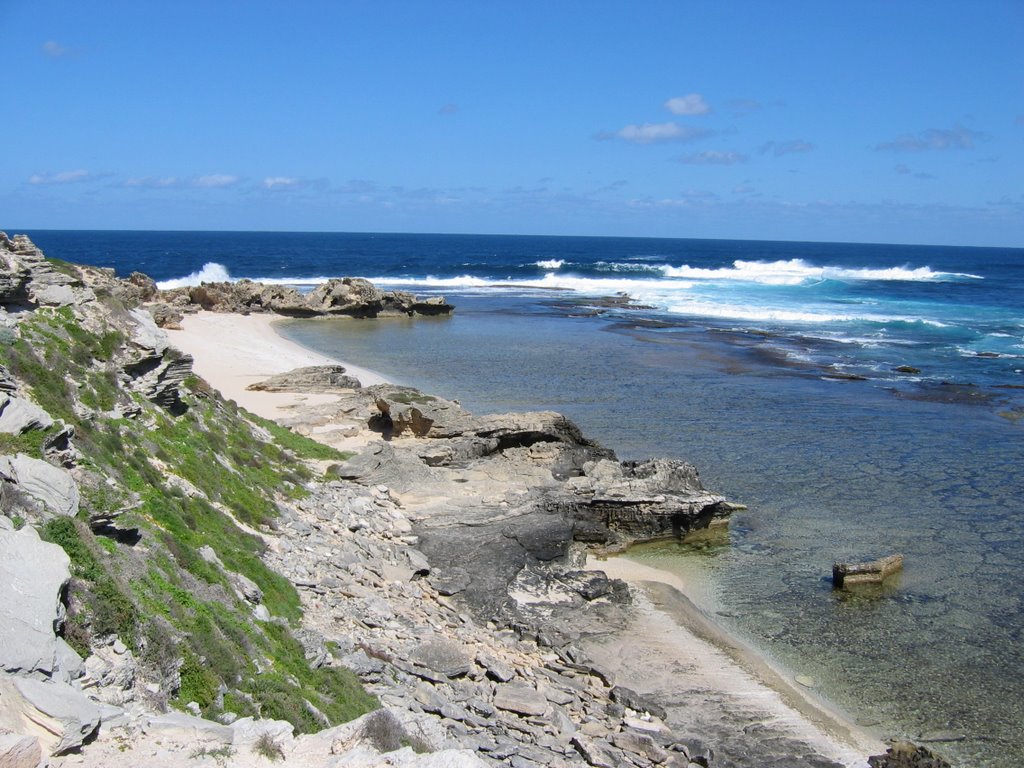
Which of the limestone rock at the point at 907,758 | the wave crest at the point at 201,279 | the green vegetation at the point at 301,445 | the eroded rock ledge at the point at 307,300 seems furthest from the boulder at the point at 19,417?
the wave crest at the point at 201,279

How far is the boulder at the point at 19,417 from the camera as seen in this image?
9.77m

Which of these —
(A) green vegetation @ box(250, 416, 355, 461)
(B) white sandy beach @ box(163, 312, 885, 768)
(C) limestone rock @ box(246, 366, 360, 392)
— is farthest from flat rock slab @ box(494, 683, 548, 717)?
(C) limestone rock @ box(246, 366, 360, 392)

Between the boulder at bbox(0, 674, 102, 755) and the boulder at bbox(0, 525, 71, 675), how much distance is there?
0.76 feet

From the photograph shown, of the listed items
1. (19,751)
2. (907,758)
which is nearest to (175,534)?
(19,751)

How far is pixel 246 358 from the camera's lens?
3425cm

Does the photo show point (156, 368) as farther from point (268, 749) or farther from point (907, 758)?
point (907, 758)

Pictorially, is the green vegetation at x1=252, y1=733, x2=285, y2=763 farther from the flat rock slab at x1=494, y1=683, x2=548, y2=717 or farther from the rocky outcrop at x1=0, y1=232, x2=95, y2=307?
the rocky outcrop at x1=0, y1=232, x2=95, y2=307

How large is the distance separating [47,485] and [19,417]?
142 cm

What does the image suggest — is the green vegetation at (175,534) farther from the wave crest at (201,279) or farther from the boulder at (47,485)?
the wave crest at (201,279)

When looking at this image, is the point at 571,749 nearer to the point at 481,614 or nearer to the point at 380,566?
the point at 481,614

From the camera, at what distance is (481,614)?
14.2 m

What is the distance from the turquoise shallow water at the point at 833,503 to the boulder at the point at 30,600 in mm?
10514

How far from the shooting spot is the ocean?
45.7 ft

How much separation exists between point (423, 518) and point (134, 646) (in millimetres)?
9582
